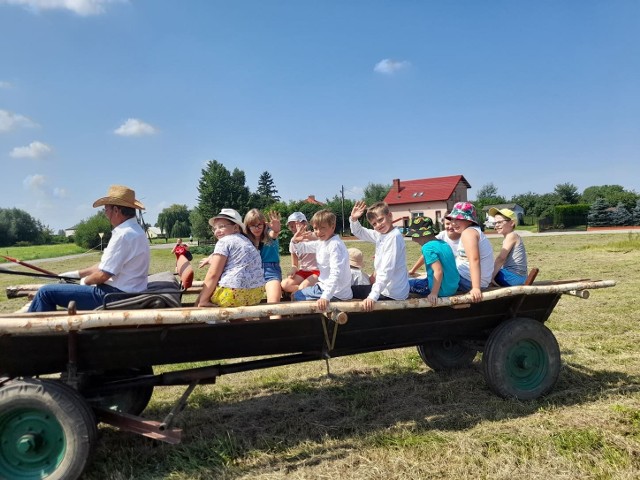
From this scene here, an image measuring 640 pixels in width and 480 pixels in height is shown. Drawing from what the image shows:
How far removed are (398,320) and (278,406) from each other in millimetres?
1395

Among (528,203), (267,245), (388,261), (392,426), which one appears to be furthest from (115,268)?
(528,203)

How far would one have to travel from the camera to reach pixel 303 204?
5316 centimetres

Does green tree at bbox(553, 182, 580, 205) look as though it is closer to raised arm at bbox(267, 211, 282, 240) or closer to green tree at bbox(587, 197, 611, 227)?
green tree at bbox(587, 197, 611, 227)

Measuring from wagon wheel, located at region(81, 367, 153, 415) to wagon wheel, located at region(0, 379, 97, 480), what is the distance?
320mm

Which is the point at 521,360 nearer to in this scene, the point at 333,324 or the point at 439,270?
the point at 439,270

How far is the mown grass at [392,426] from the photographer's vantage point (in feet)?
10.3

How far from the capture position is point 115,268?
3.54 metres

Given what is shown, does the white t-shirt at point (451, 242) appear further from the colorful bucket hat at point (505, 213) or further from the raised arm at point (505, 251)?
the colorful bucket hat at point (505, 213)

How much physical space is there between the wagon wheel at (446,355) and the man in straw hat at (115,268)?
2973mm

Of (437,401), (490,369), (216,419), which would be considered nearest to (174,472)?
(216,419)

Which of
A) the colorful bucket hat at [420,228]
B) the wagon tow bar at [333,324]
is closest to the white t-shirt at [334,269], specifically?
the wagon tow bar at [333,324]

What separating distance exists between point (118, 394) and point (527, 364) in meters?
3.43

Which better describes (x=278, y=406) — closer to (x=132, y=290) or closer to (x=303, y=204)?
(x=132, y=290)

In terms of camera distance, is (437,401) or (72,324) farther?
(437,401)
